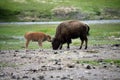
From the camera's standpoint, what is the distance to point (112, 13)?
113 m

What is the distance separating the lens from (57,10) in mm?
114062

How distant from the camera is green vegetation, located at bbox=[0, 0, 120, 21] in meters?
109

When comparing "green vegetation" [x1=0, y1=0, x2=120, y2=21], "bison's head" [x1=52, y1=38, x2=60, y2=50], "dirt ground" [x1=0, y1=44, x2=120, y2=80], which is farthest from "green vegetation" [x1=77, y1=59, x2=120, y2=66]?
"green vegetation" [x1=0, y1=0, x2=120, y2=21]

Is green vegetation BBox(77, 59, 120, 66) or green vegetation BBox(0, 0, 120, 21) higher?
green vegetation BBox(77, 59, 120, 66)

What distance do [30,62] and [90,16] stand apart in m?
89.2

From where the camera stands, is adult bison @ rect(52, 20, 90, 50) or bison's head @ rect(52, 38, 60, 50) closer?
adult bison @ rect(52, 20, 90, 50)

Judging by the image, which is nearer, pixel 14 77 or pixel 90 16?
pixel 14 77

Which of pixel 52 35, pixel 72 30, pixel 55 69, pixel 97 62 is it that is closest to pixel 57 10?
A: pixel 52 35

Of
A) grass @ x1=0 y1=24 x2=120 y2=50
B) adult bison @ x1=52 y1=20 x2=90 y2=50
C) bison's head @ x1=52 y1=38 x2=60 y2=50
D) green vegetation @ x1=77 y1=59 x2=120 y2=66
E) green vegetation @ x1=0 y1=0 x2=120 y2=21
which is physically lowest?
green vegetation @ x1=0 y1=0 x2=120 y2=21

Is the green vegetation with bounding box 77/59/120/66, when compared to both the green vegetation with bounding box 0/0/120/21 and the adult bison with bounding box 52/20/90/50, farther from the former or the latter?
the green vegetation with bounding box 0/0/120/21

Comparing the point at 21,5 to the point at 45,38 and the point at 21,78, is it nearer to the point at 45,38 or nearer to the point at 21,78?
the point at 45,38

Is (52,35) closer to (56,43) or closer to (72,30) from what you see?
(56,43)

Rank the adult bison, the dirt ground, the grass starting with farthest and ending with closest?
the grass → the adult bison → the dirt ground

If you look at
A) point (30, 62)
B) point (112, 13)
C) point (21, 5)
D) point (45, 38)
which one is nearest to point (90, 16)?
point (112, 13)
